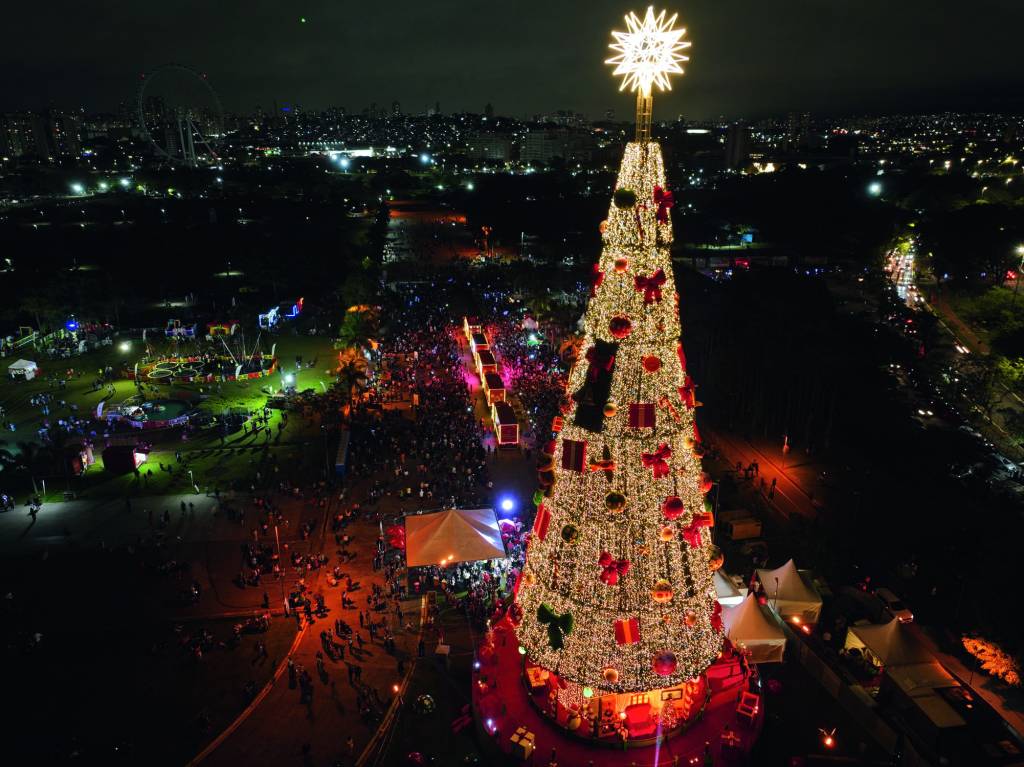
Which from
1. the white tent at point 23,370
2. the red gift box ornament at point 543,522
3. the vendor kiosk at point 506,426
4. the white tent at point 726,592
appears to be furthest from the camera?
the white tent at point 23,370

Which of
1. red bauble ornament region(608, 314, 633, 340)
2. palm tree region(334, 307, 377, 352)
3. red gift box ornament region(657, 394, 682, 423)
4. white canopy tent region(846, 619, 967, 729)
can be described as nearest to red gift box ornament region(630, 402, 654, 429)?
red gift box ornament region(657, 394, 682, 423)

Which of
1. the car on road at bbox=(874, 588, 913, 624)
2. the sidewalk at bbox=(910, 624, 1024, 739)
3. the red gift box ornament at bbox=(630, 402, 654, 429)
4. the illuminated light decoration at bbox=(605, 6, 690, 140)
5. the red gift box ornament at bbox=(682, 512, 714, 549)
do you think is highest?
the illuminated light decoration at bbox=(605, 6, 690, 140)

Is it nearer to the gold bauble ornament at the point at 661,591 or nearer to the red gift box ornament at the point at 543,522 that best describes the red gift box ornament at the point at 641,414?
the red gift box ornament at the point at 543,522

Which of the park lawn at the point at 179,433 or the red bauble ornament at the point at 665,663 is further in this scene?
the park lawn at the point at 179,433

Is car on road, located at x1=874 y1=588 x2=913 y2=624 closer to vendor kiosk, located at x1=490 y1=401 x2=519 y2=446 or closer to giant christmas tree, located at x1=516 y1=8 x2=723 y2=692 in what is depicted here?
giant christmas tree, located at x1=516 y1=8 x2=723 y2=692

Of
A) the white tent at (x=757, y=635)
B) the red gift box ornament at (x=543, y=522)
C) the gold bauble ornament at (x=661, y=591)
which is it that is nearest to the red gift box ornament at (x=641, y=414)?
the red gift box ornament at (x=543, y=522)

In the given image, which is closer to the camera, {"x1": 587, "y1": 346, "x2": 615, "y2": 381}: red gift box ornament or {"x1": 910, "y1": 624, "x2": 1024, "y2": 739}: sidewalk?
{"x1": 587, "y1": 346, "x2": 615, "y2": 381}: red gift box ornament

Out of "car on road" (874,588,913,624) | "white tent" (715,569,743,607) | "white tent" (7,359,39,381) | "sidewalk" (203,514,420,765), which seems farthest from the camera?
"white tent" (7,359,39,381)

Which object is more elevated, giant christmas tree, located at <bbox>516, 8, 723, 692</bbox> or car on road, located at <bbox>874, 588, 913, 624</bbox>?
giant christmas tree, located at <bbox>516, 8, 723, 692</bbox>

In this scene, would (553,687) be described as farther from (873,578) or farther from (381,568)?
(873,578)
